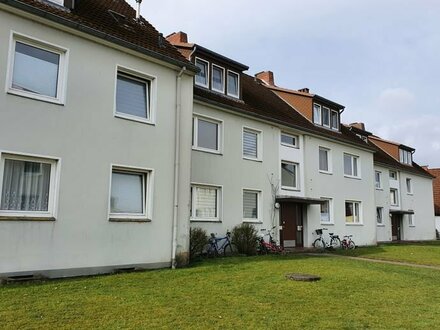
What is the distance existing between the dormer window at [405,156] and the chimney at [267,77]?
47.0 ft

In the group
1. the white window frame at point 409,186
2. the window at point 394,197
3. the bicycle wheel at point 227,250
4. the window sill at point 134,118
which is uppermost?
the white window frame at point 409,186

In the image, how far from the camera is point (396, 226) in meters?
32.8

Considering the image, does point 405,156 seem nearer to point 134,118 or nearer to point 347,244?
point 347,244

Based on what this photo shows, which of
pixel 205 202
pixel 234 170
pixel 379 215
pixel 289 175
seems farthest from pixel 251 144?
pixel 379 215

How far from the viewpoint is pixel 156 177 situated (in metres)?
12.0

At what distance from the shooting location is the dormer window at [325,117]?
24016 mm

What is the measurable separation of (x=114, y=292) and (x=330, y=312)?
4141 mm

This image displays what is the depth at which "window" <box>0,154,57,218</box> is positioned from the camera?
930cm

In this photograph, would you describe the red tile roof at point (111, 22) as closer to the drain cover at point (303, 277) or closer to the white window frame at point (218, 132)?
the white window frame at point (218, 132)

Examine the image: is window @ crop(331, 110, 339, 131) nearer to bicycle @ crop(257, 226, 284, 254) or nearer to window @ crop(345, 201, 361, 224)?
window @ crop(345, 201, 361, 224)

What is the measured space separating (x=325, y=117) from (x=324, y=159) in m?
2.93

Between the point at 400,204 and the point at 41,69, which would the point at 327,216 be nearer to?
the point at 400,204

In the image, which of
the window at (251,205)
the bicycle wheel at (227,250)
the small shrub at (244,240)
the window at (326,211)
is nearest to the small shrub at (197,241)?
the bicycle wheel at (227,250)

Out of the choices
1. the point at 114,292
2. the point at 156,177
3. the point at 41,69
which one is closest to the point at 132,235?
the point at 156,177
